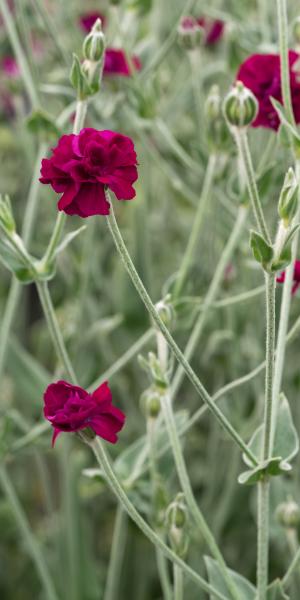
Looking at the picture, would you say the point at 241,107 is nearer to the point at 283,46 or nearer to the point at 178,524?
the point at 283,46

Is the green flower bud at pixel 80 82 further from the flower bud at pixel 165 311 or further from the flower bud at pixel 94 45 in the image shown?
the flower bud at pixel 165 311

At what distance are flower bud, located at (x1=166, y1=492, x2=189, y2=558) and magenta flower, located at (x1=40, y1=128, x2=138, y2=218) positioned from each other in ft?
0.67

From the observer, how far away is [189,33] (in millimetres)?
782

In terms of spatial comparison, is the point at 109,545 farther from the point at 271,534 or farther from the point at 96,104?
the point at 96,104

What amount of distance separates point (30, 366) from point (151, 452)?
0.27 m

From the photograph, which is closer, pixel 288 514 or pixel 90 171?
pixel 90 171

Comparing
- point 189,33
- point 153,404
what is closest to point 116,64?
point 189,33

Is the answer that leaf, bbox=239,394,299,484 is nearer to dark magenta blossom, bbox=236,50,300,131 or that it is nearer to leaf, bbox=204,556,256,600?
leaf, bbox=204,556,256,600

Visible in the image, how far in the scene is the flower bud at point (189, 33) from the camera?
0.78 m

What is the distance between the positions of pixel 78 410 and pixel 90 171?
12 cm

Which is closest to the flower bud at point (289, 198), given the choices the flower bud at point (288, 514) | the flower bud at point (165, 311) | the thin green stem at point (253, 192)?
the thin green stem at point (253, 192)

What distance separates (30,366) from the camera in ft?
2.78

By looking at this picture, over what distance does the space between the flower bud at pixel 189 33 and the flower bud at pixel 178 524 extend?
41 cm

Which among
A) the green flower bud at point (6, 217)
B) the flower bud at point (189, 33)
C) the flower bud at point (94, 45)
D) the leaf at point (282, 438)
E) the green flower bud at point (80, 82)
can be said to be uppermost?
the flower bud at point (189, 33)
